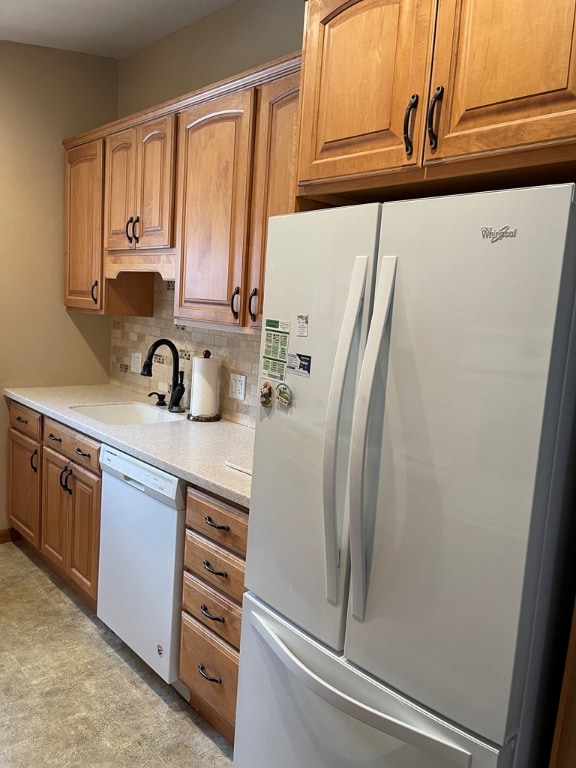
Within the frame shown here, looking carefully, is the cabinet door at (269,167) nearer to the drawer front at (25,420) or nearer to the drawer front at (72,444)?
the drawer front at (72,444)

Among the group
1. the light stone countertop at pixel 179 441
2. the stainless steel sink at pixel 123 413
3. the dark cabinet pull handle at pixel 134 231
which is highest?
the dark cabinet pull handle at pixel 134 231

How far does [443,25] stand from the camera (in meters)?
1.29

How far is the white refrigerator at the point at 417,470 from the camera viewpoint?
1117 mm

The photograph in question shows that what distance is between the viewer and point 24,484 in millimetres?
3449

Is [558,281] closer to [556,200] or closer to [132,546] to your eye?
[556,200]

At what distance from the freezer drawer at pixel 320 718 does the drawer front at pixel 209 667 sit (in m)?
0.19

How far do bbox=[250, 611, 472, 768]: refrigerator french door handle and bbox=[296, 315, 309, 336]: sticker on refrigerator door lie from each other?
2.63 ft

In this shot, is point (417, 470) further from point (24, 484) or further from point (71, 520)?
point (24, 484)

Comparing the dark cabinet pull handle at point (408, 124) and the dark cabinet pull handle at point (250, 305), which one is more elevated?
the dark cabinet pull handle at point (408, 124)

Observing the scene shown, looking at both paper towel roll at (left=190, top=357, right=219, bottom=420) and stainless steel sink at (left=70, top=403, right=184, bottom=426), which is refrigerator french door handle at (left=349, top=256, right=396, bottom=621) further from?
stainless steel sink at (left=70, top=403, right=184, bottom=426)

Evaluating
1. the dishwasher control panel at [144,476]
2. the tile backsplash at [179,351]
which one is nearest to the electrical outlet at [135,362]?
the tile backsplash at [179,351]

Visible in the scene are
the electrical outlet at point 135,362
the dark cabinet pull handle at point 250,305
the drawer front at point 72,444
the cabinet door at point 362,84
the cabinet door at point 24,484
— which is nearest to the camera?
the cabinet door at point 362,84

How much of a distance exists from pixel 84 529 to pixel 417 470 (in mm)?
2034

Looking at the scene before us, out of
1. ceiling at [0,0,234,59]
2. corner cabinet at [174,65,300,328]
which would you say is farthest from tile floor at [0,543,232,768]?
ceiling at [0,0,234,59]
